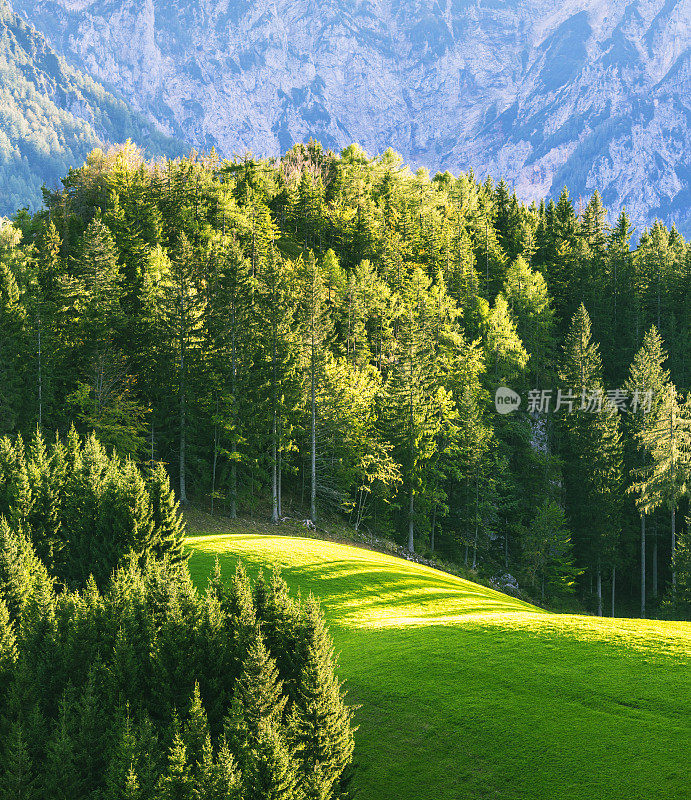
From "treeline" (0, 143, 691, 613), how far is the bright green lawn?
27526 mm

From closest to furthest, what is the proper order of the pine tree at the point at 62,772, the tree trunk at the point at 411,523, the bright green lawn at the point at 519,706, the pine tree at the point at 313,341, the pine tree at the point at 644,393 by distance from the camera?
the bright green lawn at the point at 519,706 < the pine tree at the point at 62,772 < the pine tree at the point at 313,341 < the tree trunk at the point at 411,523 < the pine tree at the point at 644,393

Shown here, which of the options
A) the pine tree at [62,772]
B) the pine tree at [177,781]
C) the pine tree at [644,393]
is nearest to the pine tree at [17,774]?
the pine tree at [62,772]

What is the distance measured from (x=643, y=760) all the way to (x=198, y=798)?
10629mm

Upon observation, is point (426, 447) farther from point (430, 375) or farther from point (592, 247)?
point (592, 247)

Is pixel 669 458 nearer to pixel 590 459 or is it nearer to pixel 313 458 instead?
pixel 590 459

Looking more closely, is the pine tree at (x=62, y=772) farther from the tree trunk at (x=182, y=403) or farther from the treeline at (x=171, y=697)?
the tree trunk at (x=182, y=403)

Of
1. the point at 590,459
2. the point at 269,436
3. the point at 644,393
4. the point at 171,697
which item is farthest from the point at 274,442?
the point at 644,393

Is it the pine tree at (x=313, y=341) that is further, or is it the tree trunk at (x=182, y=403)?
the pine tree at (x=313, y=341)

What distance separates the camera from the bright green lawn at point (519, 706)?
53.6 feet

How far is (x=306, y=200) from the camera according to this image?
75.9 m

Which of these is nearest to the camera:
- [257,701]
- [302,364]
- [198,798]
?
[198,798]

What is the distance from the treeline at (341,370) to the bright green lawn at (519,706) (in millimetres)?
27526

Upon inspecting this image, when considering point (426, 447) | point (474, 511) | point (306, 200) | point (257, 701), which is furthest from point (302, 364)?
point (257, 701)

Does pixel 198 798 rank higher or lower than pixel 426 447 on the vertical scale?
lower
